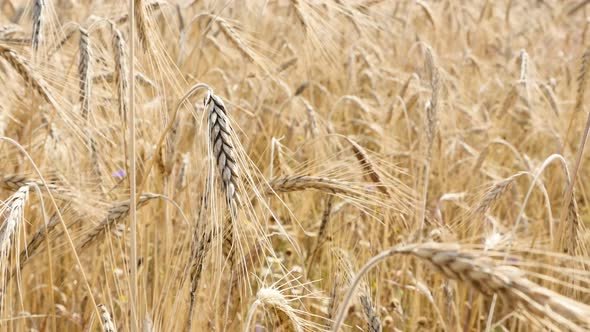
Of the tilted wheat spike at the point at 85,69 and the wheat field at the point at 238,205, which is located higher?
the tilted wheat spike at the point at 85,69

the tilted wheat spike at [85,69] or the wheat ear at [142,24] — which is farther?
the tilted wheat spike at [85,69]

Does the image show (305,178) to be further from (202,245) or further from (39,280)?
(39,280)

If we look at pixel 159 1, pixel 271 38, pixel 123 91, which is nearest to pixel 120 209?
pixel 123 91

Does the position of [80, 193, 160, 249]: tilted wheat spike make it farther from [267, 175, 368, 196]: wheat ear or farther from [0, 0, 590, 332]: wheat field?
[267, 175, 368, 196]: wheat ear

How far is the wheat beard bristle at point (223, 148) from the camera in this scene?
3.64 ft

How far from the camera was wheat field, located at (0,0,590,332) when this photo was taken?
47.3 inches

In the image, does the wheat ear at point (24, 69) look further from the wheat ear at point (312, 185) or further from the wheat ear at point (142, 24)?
the wheat ear at point (312, 185)

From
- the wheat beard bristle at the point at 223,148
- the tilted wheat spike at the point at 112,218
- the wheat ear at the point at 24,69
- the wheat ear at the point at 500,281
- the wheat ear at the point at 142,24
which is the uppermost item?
the wheat ear at the point at 142,24

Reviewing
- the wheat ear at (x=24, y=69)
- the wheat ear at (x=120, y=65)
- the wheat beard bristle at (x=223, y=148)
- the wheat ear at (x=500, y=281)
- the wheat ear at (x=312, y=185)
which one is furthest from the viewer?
the wheat ear at (x=24, y=69)

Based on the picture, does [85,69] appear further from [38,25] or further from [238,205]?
[238,205]

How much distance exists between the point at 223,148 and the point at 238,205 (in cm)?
10

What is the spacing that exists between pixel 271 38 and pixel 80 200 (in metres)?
3.93

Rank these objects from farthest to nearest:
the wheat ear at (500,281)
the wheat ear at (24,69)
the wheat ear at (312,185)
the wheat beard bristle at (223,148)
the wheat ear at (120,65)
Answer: the wheat ear at (24,69)
the wheat ear at (120,65)
the wheat ear at (312,185)
the wheat beard bristle at (223,148)
the wheat ear at (500,281)

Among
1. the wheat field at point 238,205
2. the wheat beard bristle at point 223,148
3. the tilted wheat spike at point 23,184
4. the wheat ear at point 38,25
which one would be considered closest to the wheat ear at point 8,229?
the wheat field at point 238,205
